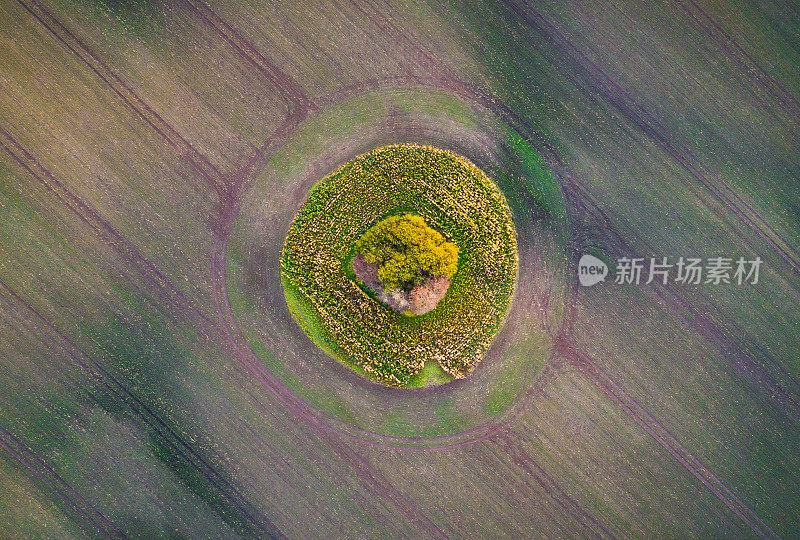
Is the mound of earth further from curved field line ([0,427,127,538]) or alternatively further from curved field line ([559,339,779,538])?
curved field line ([0,427,127,538])

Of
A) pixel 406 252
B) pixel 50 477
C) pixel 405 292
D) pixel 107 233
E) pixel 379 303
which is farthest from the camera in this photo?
pixel 50 477

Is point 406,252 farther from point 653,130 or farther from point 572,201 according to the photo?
point 653,130

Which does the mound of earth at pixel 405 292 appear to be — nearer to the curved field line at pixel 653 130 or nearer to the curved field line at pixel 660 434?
the curved field line at pixel 660 434

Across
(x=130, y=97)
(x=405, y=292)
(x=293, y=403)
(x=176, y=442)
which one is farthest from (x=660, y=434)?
(x=130, y=97)

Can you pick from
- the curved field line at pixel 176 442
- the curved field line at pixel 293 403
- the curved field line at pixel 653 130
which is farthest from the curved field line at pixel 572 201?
the curved field line at pixel 176 442

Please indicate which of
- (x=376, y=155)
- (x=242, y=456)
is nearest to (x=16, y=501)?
(x=242, y=456)

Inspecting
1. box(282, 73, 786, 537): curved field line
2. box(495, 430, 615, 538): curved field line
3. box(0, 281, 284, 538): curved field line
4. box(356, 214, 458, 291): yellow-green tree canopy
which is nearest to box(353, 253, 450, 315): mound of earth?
box(356, 214, 458, 291): yellow-green tree canopy

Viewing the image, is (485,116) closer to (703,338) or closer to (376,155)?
(376,155)
